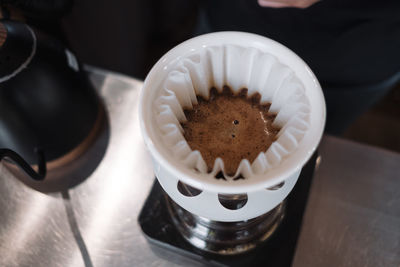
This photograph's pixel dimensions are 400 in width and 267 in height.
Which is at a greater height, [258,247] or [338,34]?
[338,34]

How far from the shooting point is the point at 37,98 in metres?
0.56

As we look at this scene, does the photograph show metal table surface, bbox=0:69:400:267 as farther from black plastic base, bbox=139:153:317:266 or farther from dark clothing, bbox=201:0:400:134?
dark clothing, bbox=201:0:400:134

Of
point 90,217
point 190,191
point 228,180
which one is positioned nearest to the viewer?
point 228,180

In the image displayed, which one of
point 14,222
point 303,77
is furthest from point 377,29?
point 14,222

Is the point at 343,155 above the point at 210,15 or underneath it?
underneath

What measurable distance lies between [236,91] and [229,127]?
0.22ft

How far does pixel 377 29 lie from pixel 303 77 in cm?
38

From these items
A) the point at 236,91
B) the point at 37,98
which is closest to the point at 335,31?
the point at 236,91

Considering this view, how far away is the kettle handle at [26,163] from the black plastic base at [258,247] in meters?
0.18

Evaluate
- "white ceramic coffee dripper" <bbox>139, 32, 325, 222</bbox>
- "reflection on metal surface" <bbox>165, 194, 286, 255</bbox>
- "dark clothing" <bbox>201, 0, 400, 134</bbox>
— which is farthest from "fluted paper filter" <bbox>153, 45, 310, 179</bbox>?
"dark clothing" <bbox>201, 0, 400, 134</bbox>

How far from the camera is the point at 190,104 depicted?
51cm

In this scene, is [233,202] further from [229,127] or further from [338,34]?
[338,34]

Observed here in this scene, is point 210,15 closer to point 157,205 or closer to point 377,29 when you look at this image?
point 377,29

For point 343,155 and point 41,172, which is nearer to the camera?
point 41,172
